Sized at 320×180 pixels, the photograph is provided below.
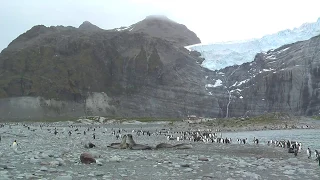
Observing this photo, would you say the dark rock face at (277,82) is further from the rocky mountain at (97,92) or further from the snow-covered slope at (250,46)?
the rocky mountain at (97,92)

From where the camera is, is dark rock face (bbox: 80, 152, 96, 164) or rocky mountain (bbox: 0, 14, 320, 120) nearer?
dark rock face (bbox: 80, 152, 96, 164)

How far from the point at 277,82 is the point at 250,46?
23777mm

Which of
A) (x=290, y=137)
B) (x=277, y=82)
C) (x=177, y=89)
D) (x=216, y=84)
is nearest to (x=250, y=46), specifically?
(x=277, y=82)

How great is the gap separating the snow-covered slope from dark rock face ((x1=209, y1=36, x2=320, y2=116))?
10.2 ft

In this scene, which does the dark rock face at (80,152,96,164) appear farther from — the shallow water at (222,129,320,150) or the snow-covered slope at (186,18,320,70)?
the snow-covered slope at (186,18,320,70)

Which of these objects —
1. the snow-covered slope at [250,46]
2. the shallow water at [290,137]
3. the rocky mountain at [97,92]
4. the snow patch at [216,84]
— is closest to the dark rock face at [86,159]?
the shallow water at [290,137]

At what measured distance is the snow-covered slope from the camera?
180625 millimetres

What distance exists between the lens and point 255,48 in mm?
186625

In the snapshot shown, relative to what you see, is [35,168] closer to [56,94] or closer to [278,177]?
[278,177]

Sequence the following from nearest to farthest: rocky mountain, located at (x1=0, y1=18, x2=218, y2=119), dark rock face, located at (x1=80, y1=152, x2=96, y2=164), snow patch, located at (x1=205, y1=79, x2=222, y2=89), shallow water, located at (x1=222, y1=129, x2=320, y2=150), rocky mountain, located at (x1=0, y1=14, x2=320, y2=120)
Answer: dark rock face, located at (x1=80, y1=152, x2=96, y2=164)
shallow water, located at (x1=222, y1=129, x2=320, y2=150)
rocky mountain, located at (x1=0, y1=14, x2=320, y2=120)
rocky mountain, located at (x1=0, y1=18, x2=218, y2=119)
snow patch, located at (x1=205, y1=79, x2=222, y2=89)

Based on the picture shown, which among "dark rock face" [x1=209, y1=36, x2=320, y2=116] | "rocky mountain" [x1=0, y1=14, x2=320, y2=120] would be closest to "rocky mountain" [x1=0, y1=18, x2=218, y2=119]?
"rocky mountain" [x1=0, y1=14, x2=320, y2=120]

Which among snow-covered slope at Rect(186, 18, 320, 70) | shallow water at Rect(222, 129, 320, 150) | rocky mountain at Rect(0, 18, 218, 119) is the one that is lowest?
shallow water at Rect(222, 129, 320, 150)

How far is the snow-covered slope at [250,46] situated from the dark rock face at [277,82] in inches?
123

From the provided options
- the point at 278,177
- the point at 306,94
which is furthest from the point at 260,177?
the point at 306,94
